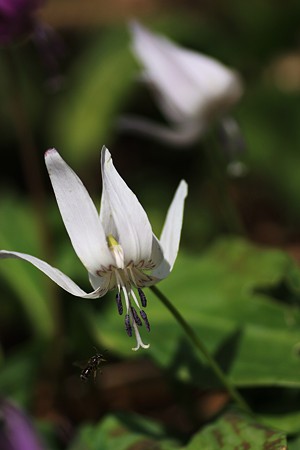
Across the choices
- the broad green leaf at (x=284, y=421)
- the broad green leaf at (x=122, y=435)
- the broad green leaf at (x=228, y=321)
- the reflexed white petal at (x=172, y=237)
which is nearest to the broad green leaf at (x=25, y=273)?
the broad green leaf at (x=228, y=321)

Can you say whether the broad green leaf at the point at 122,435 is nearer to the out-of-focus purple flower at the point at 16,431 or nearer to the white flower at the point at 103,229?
the out-of-focus purple flower at the point at 16,431

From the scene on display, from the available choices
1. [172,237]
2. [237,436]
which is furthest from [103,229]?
[237,436]

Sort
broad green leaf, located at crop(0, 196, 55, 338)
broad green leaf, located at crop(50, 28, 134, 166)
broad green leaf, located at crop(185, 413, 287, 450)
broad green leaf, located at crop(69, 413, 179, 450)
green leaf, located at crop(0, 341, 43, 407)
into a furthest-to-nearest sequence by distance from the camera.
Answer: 1. broad green leaf, located at crop(50, 28, 134, 166)
2. broad green leaf, located at crop(0, 196, 55, 338)
3. green leaf, located at crop(0, 341, 43, 407)
4. broad green leaf, located at crop(69, 413, 179, 450)
5. broad green leaf, located at crop(185, 413, 287, 450)

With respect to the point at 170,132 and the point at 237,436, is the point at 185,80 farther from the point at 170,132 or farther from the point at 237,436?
the point at 237,436

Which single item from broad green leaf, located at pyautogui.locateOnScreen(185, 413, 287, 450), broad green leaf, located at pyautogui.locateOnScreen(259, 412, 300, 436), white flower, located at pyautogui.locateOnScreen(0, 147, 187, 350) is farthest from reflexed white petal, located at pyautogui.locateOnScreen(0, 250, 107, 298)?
broad green leaf, located at pyautogui.locateOnScreen(259, 412, 300, 436)

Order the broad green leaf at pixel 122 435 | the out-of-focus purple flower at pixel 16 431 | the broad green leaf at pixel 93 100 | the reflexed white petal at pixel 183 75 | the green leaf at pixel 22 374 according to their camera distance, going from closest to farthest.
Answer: the out-of-focus purple flower at pixel 16 431, the broad green leaf at pixel 122 435, the reflexed white petal at pixel 183 75, the green leaf at pixel 22 374, the broad green leaf at pixel 93 100

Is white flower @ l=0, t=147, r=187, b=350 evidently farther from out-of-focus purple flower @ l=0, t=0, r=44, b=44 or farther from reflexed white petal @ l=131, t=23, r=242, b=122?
out-of-focus purple flower @ l=0, t=0, r=44, b=44

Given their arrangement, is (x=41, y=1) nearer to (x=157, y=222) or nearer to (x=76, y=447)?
(x=157, y=222)
